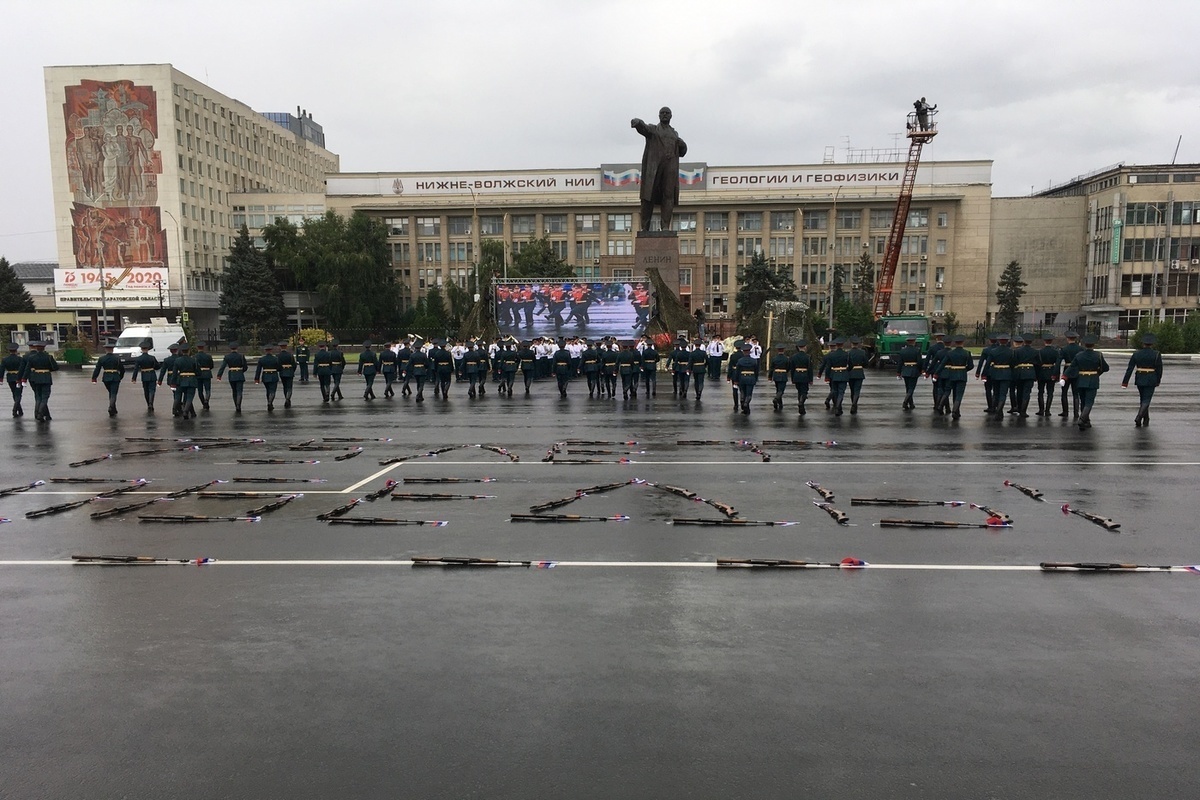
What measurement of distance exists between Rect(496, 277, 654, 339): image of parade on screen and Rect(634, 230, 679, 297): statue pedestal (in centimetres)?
143

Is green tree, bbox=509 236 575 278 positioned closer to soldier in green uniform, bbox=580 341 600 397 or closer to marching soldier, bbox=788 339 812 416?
soldier in green uniform, bbox=580 341 600 397

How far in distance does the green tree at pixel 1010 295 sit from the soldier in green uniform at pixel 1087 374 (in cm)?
6886

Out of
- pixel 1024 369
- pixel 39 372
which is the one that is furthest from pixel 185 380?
pixel 1024 369

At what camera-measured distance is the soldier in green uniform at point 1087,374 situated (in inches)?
660

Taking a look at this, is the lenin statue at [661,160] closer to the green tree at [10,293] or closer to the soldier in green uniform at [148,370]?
the soldier in green uniform at [148,370]

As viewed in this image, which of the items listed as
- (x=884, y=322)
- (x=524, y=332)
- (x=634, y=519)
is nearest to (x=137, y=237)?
(x=524, y=332)

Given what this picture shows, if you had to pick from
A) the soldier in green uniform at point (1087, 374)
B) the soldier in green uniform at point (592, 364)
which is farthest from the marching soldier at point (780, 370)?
the soldier in green uniform at point (1087, 374)

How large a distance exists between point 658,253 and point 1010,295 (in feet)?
192

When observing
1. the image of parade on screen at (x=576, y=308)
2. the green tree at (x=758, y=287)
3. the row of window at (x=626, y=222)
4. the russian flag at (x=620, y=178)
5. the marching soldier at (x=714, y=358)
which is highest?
the russian flag at (x=620, y=178)

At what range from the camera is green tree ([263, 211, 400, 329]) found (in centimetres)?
7856

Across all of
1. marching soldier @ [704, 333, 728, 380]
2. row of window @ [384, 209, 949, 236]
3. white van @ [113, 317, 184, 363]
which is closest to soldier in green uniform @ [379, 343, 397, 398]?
marching soldier @ [704, 333, 728, 380]

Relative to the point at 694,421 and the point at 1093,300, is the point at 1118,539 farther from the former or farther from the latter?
the point at 1093,300

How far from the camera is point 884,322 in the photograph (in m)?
39.1

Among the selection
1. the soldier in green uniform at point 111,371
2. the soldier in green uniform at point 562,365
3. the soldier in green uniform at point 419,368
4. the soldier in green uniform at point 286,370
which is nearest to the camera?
the soldier in green uniform at point 111,371
